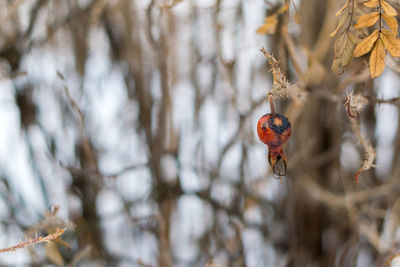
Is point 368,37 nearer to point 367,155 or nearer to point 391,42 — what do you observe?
point 391,42

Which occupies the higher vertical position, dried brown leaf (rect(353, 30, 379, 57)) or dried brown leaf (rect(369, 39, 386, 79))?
dried brown leaf (rect(353, 30, 379, 57))

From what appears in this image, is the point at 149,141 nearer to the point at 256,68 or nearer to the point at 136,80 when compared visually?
the point at 136,80

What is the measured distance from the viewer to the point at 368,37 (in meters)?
0.26

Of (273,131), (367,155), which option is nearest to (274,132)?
(273,131)

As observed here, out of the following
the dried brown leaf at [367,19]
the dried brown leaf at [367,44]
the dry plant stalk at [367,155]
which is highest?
the dried brown leaf at [367,19]

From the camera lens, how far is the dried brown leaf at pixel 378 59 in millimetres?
254

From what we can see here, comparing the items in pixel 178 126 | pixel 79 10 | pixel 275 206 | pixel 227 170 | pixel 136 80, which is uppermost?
pixel 79 10

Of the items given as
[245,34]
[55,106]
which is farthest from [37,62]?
[245,34]

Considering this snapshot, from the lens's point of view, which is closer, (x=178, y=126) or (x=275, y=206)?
(x=178, y=126)

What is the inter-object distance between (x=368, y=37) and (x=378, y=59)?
16mm

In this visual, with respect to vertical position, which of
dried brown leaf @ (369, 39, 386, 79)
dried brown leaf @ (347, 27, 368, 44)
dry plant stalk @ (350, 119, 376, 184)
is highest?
dried brown leaf @ (347, 27, 368, 44)

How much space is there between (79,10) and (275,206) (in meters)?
0.56

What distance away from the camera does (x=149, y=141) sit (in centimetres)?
73

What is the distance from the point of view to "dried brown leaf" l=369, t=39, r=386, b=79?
0.25 meters
